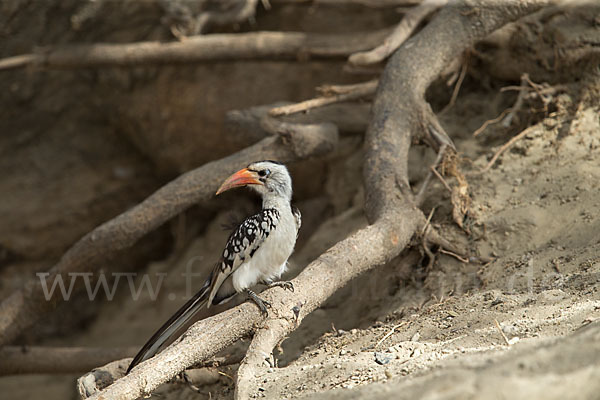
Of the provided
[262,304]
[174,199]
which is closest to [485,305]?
[262,304]

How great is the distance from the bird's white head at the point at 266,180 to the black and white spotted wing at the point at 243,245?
0.20 m

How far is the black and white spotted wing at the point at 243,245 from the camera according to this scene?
8.84ft

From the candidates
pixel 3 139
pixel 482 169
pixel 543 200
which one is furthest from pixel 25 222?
pixel 543 200

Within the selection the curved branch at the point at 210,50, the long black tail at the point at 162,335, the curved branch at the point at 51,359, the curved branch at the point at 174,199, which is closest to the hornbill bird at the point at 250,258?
the long black tail at the point at 162,335

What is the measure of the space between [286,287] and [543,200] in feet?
4.49

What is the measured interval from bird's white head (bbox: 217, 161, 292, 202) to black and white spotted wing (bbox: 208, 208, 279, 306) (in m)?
0.20

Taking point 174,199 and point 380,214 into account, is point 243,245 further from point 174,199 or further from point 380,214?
point 174,199

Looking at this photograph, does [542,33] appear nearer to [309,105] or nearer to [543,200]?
[543,200]

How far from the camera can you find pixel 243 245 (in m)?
2.70

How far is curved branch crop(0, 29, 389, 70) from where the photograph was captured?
13.4 ft

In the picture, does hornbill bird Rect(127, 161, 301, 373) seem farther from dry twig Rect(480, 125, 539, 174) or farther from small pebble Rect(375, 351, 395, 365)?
dry twig Rect(480, 125, 539, 174)

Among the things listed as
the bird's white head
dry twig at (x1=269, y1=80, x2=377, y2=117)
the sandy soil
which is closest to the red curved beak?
the bird's white head

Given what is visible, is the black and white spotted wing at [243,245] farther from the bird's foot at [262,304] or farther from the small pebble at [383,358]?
the small pebble at [383,358]

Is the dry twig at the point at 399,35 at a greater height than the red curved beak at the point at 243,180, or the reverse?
the dry twig at the point at 399,35
